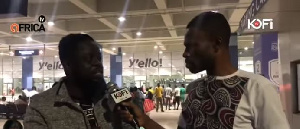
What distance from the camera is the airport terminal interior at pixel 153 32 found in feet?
17.3

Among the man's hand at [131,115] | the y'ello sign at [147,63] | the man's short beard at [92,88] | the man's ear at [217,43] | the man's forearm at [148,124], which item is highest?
the y'ello sign at [147,63]

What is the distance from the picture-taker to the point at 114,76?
21672mm

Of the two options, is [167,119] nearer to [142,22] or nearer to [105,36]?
[142,22]

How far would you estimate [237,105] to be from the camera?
4.01 ft

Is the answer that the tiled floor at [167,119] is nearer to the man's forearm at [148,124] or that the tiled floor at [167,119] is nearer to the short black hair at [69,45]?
the man's forearm at [148,124]

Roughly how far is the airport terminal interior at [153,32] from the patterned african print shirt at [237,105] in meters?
0.20

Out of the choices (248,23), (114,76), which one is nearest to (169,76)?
(114,76)

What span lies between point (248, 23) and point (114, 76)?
1650 cm

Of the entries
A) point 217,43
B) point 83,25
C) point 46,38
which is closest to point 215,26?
point 217,43

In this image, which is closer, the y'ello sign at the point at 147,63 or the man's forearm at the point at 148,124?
the man's forearm at the point at 148,124

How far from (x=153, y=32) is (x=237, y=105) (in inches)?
549

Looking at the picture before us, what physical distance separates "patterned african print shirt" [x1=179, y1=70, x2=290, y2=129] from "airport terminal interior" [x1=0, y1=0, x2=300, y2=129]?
20cm

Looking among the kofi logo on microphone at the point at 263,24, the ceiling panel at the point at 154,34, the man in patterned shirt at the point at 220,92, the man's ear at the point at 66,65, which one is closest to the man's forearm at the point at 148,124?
the man in patterned shirt at the point at 220,92

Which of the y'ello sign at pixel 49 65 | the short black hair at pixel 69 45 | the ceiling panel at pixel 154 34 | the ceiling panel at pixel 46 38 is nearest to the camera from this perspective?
the short black hair at pixel 69 45
